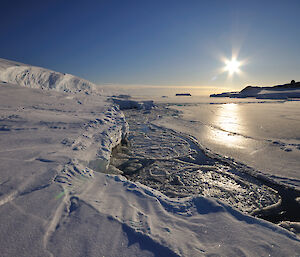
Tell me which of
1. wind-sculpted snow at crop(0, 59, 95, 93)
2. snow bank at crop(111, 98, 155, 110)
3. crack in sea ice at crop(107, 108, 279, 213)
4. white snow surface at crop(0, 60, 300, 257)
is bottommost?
crack in sea ice at crop(107, 108, 279, 213)

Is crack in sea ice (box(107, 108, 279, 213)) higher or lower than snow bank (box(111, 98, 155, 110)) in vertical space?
lower

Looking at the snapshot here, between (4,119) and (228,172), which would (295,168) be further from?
(4,119)

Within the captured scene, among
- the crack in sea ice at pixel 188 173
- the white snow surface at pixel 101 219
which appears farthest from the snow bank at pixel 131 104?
the white snow surface at pixel 101 219

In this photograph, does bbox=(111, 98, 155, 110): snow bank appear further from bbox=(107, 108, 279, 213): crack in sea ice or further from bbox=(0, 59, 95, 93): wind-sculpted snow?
bbox=(107, 108, 279, 213): crack in sea ice

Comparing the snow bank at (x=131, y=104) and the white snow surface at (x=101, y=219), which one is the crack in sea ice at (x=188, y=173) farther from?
the snow bank at (x=131, y=104)

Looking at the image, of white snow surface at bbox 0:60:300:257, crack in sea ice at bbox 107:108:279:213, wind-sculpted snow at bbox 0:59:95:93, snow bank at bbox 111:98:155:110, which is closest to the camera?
white snow surface at bbox 0:60:300:257

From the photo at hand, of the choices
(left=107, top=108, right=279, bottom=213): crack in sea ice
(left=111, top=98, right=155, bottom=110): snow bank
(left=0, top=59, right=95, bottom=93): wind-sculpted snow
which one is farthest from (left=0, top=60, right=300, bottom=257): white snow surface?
(left=111, top=98, right=155, bottom=110): snow bank

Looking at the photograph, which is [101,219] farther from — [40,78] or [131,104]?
[131,104]

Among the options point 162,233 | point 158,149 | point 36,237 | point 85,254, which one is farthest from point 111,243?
point 158,149
